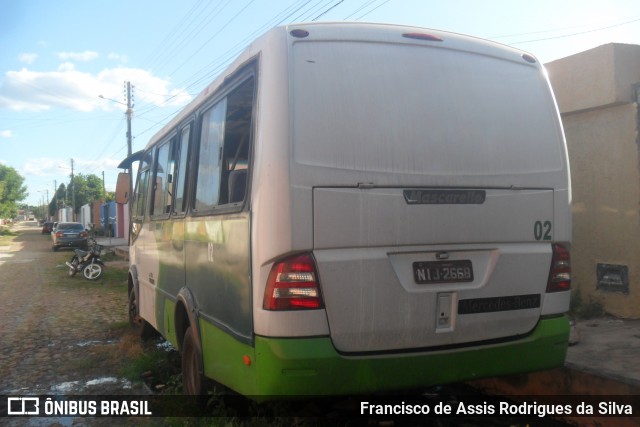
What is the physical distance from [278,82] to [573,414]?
3.38 meters

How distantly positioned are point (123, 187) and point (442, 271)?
6.24m

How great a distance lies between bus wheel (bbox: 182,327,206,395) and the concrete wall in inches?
192

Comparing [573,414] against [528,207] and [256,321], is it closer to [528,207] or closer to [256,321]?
[528,207]

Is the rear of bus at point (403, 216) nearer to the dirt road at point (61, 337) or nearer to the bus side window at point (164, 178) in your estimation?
the bus side window at point (164, 178)

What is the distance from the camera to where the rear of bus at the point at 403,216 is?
313 centimetres

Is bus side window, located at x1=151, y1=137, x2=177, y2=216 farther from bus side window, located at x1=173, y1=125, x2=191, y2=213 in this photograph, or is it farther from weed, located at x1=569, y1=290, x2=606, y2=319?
weed, located at x1=569, y1=290, x2=606, y2=319

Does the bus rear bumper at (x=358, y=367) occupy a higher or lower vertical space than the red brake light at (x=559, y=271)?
lower

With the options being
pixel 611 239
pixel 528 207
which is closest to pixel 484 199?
pixel 528 207

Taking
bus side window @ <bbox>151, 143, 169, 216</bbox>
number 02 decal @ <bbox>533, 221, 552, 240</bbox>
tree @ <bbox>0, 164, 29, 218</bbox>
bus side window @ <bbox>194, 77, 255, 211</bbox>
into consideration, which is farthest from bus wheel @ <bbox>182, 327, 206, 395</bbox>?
tree @ <bbox>0, 164, 29, 218</bbox>

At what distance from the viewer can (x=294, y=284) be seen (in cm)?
310

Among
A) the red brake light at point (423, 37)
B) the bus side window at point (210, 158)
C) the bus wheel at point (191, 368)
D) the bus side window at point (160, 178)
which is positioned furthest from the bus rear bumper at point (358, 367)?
the bus side window at point (160, 178)

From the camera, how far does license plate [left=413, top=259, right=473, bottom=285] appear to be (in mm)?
3369

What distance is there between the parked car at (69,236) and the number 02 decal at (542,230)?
30.8 meters

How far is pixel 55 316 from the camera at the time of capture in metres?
9.75
